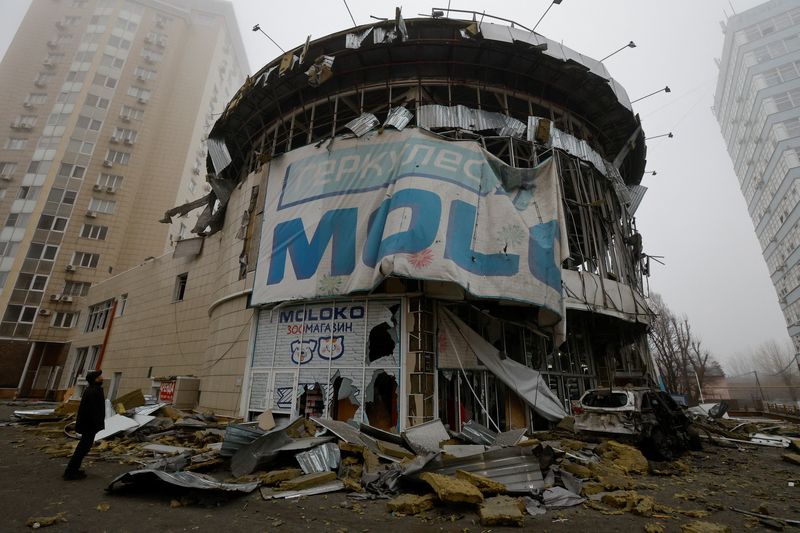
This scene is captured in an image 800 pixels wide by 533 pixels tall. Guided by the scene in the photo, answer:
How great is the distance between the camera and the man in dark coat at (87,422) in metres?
5.93

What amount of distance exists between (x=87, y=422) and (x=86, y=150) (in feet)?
141

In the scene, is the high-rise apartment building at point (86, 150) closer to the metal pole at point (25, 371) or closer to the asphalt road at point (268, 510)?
the metal pole at point (25, 371)

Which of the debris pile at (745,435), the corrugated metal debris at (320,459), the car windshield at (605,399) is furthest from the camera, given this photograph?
the debris pile at (745,435)

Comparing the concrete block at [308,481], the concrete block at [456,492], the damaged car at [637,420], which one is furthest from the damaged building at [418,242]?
the concrete block at [456,492]

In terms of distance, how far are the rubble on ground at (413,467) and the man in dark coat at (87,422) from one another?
869 millimetres

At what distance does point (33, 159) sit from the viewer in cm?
3575

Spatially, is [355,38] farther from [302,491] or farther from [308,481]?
[302,491]

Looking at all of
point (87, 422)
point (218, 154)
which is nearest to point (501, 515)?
point (87, 422)

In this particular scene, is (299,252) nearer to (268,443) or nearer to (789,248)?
(268,443)

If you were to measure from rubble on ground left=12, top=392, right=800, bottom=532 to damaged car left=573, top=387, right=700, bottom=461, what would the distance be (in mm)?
422

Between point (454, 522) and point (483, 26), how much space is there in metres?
15.3

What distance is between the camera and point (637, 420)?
8578 millimetres

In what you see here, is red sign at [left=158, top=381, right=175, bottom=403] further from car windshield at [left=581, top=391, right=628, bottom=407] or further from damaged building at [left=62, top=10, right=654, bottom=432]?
car windshield at [left=581, top=391, right=628, bottom=407]

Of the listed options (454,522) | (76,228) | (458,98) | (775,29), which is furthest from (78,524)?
(775,29)
